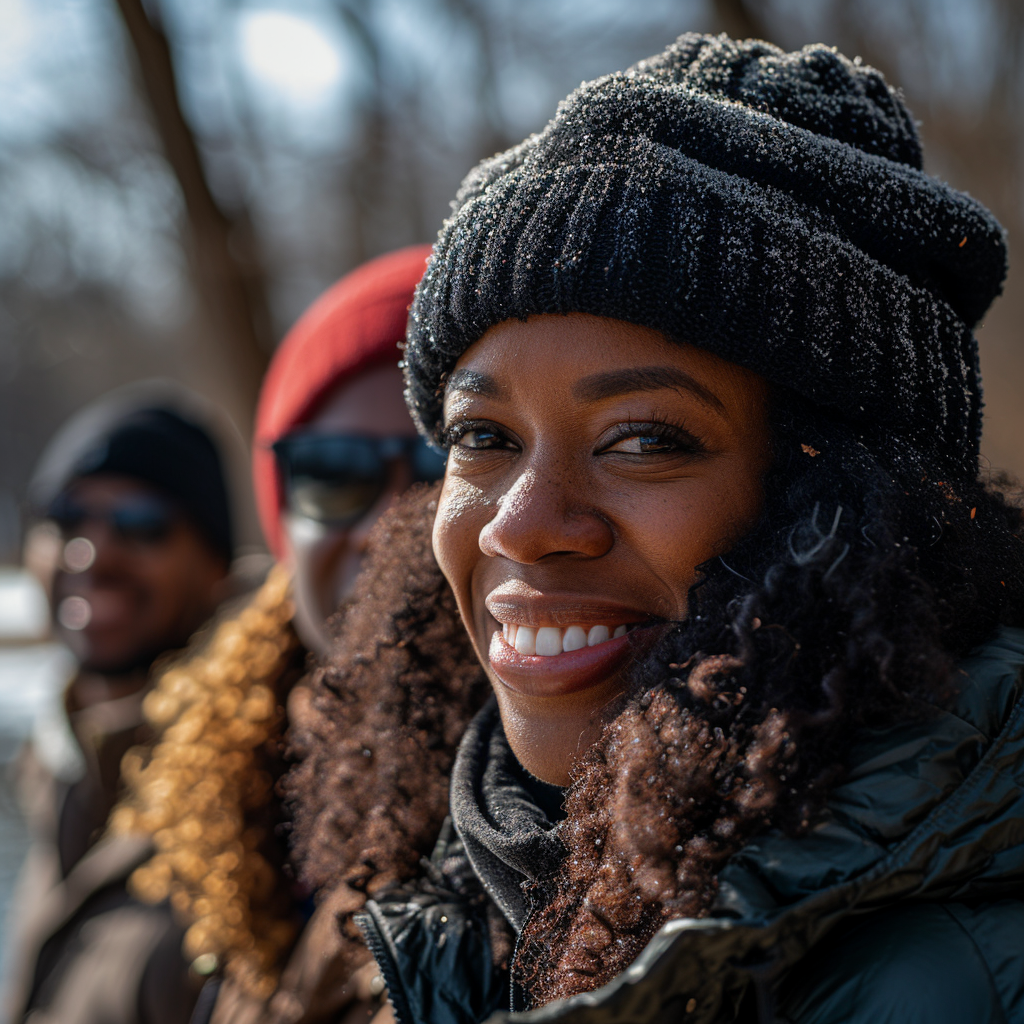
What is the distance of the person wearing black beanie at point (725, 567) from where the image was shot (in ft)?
3.98

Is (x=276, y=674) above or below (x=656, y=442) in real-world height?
below

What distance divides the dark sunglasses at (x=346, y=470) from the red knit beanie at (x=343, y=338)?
182mm

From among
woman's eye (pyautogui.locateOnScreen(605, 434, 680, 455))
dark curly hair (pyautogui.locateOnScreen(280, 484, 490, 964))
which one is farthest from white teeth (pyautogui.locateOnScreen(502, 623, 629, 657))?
dark curly hair (pyautogui.locateOnScreen(280, 484, 490, 964))

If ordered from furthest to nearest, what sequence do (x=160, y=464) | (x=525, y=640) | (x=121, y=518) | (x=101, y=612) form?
(x=160, y=464), (x=121, y=518), (x=101, y=612), (x=525, y=640)

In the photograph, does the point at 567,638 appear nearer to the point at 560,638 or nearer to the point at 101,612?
the point at 560,638

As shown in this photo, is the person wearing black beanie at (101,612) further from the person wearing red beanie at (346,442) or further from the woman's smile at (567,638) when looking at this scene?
the woman's smile at (567,638)

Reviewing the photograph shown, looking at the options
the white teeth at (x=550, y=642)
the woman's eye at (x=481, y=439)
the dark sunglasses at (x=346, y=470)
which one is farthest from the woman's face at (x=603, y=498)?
the dark sunglasses at (x=346, y=470)

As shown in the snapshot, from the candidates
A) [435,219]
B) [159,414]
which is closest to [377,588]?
[159,414]

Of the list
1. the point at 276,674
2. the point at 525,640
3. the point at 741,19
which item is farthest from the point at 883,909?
the point at 741,19

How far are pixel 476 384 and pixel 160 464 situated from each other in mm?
2878

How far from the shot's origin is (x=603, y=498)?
150 centimetres

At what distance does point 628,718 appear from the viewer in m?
1.41

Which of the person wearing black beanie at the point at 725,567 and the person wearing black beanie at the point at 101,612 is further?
the person wearing black beanie at the point at 101,612

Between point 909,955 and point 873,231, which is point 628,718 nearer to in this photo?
point 909,955
